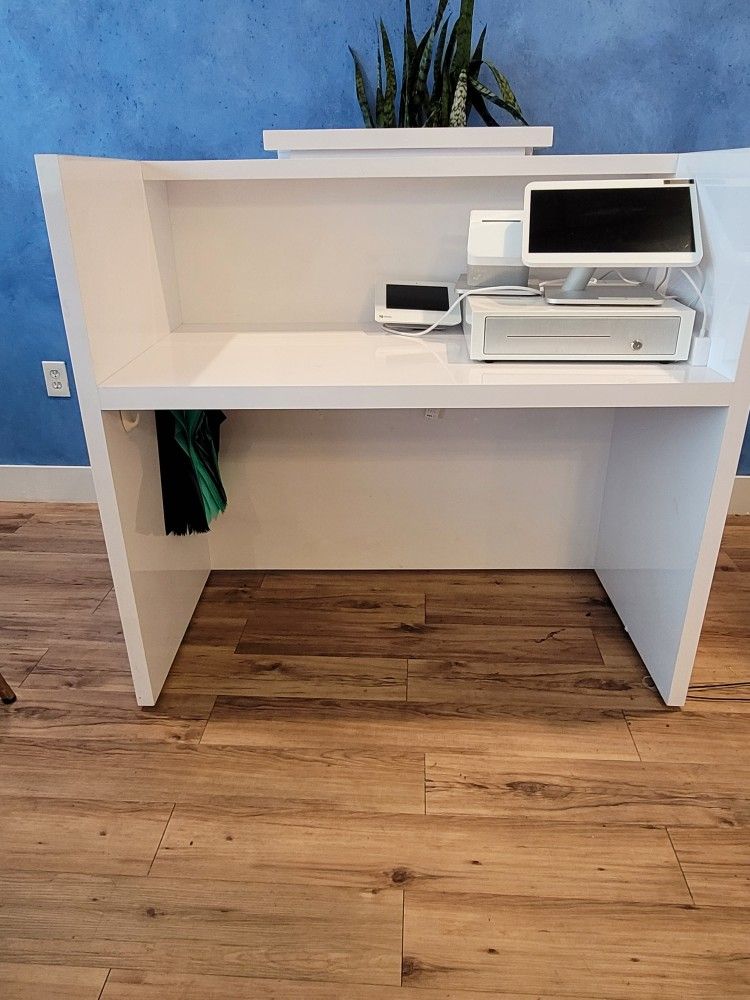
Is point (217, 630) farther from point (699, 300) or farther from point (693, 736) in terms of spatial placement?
point (699, 300)

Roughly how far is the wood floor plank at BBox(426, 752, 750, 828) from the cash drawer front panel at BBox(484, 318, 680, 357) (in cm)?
77

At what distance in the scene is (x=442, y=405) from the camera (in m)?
1.25

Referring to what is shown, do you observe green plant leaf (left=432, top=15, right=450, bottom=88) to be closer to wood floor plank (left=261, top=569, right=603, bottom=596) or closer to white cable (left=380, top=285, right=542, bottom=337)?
white cable (left=380, top=285, right=542, bottom=337)

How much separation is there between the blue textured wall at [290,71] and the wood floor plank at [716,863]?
1663 millimetres

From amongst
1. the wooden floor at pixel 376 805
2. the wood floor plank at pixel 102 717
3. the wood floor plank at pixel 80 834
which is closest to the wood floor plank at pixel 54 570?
the wooden floor at pixel 376 805

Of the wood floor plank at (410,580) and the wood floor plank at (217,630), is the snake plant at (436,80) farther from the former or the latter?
the wood floor plank at (217,630)

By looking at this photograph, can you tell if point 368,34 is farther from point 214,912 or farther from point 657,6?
point 214,912

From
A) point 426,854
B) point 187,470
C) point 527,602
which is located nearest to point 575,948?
point 426,854

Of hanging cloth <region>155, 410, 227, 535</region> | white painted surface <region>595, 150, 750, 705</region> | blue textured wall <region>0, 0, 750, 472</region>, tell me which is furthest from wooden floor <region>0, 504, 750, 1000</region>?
blue textured wall <region>0, 0, 750, 472</region>

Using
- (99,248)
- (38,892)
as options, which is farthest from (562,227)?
(38,892)

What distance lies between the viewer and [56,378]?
2270mm

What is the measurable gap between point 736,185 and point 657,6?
3.13ft

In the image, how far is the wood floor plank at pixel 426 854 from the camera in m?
1.14

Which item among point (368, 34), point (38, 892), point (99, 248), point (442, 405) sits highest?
point (368, 34)
